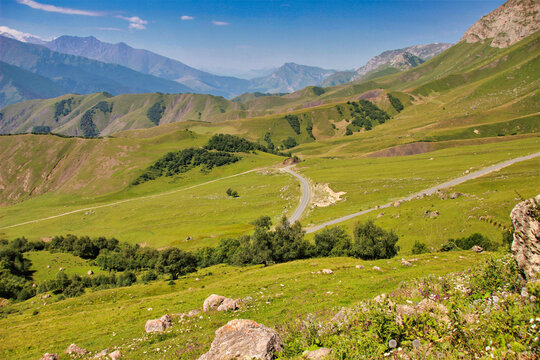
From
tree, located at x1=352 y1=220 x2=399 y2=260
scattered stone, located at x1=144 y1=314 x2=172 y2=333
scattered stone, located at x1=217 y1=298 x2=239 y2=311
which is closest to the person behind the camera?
scattered stone, located at x1=144 y1=314 x2=172 y2=333

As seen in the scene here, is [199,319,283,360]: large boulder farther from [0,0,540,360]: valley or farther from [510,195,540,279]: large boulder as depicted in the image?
[510,195,540,279]: large boulder

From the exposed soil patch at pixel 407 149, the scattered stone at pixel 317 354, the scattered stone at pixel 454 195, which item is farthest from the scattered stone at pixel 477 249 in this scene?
the exposed soil patch at pixel 407 149

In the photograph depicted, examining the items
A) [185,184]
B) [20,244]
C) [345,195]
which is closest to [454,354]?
[345,195]

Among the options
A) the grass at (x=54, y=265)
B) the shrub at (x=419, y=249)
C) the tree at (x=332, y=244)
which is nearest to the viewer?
the shrub at (x=419, y=249)

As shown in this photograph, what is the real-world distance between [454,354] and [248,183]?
15554 cm

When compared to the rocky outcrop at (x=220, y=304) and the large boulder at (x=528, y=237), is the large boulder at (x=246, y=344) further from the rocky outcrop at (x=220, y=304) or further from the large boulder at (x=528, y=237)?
the rocky outcrop at (x=220, y=304)

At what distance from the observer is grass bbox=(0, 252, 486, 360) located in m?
23.9

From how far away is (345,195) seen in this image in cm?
11212

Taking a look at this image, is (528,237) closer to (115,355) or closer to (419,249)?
(115,355)

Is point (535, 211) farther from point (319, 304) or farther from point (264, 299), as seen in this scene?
point (264, 299)

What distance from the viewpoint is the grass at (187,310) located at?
78.3ft

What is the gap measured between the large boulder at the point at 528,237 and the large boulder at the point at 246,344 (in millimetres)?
12627

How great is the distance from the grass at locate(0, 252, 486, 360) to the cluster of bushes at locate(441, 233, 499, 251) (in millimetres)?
6686

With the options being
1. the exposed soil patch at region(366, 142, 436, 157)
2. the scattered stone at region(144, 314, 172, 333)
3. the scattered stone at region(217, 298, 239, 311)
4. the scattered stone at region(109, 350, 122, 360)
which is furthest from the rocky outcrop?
the exposed soil patch at region(366, 142, 436, 157)
